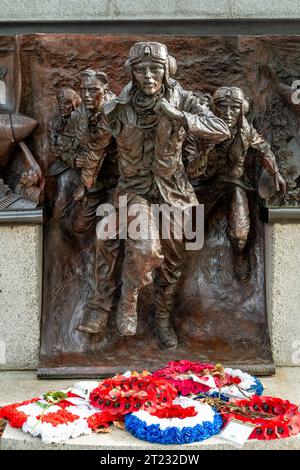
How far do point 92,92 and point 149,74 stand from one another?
60cm

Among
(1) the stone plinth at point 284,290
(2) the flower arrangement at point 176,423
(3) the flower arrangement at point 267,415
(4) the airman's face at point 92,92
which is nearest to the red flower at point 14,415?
(2) the flower arrangement at point 176,423

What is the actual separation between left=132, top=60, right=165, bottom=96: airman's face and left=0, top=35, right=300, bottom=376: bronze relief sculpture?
485 mm

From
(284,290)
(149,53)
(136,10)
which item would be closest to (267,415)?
(284,290)

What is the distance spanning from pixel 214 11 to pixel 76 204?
177 centimetres

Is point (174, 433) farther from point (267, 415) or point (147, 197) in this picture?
point (147, 197)

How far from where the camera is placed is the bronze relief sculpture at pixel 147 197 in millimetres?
5020

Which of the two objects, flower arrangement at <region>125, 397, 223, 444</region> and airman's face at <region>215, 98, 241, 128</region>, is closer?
flower arrangement at <region>125, 397, 223, 444</region>

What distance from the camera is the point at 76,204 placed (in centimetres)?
532

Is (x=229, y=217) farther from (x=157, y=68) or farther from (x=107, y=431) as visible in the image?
(x=107, y=431)

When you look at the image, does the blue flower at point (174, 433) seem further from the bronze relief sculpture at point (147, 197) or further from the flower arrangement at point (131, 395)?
the bronze relief sculpture at point (147, 197)

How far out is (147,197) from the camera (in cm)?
495

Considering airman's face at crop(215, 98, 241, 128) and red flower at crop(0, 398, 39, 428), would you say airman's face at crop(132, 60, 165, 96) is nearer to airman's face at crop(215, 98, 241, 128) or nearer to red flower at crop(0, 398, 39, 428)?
airman's face at crop(215, 98, 241, 128)

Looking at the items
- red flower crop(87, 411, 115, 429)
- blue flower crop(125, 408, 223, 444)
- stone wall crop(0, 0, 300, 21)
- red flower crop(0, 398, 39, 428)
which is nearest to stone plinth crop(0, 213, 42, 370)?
red flower crop(0, 398, 39, 428)

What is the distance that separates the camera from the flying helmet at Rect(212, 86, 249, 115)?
498cm
